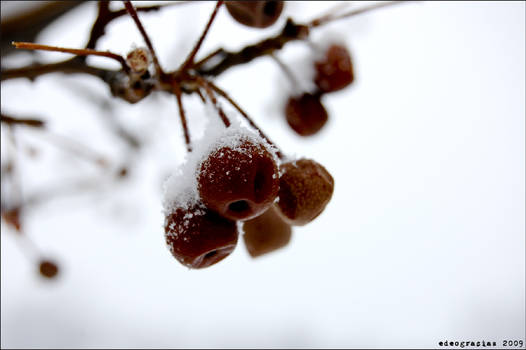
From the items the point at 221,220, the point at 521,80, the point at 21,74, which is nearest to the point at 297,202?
the point at 221,220

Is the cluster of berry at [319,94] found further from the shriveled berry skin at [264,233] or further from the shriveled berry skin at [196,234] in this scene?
the shriveled berry skin at [196,234]

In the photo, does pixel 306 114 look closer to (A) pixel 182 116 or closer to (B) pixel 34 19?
(A) pixel 182 116

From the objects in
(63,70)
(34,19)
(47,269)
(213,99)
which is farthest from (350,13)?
(47,269)

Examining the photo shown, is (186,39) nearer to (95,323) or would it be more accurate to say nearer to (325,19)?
(325,19)

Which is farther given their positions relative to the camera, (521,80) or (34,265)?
(34,265)

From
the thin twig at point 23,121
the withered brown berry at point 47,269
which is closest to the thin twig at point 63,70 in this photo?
the thin twig at point 23,121
